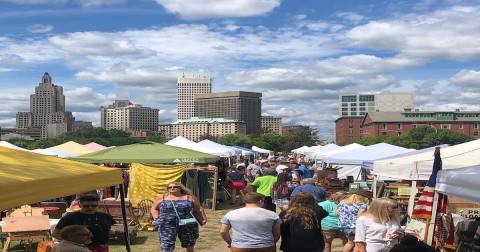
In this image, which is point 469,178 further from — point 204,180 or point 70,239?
point 204,180

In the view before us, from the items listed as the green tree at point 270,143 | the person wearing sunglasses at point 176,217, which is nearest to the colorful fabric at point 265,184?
the person wearing sunglasses at point 176,217

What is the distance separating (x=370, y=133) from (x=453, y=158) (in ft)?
446

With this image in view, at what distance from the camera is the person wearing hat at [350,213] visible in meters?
7.85

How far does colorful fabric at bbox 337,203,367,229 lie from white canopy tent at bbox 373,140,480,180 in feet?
10.3

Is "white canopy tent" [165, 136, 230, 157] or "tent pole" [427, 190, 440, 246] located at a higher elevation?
"white canopy tent" [165, 136, 230, 157]

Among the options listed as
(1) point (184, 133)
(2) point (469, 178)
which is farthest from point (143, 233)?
(1) point (184, 133)

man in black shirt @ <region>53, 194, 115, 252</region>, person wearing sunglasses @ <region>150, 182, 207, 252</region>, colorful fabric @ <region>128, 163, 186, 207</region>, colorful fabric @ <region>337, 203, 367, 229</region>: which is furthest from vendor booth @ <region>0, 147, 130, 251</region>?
colorful fabric @ <region>128, 163, 186, 207</region>

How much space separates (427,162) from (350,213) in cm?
338

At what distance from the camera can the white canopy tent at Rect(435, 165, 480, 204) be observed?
521 centimetres

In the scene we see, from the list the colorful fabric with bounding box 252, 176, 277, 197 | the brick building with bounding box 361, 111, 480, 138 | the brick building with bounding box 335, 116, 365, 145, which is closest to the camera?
the colorful fabric with bounding box 252, 176, 277, 197

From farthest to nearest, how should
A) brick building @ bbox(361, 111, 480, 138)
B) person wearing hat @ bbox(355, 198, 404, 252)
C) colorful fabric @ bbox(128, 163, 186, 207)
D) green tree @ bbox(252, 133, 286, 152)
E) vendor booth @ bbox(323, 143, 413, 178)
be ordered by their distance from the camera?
brick building @ bbox(361, 111, 480, 138), green tree @ bbox(252, 133, 286, 152), vendor booth @ bbox(323, 143, 413, 178), colorful fabric @ bbox(128, 163, 186, 207), person wearing hat @ bbox(355, 198, 404, 252)

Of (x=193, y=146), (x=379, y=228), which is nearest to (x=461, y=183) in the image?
(x=379, y=228)

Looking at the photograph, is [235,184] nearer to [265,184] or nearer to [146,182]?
[146,182]

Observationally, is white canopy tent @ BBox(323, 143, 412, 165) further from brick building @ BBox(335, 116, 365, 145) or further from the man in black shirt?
brick building @ BBox(335, 116, 365, 145)
